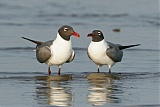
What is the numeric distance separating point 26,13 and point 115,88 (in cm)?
1196

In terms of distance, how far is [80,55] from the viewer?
15430 millimetres

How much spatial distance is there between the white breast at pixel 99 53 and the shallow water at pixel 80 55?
399 millimetres

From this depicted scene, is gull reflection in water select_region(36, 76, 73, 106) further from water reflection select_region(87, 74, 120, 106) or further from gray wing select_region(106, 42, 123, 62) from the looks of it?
gray wing select_region(106, 42, 123, 62)

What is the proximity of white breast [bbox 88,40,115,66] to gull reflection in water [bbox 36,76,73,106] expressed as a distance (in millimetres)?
1213

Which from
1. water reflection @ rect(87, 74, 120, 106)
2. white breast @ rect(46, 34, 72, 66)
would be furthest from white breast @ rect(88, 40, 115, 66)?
water reflection @ rect(87, 74, 120, 106)

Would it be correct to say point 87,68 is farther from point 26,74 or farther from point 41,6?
point 41,6

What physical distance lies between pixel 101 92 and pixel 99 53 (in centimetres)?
223

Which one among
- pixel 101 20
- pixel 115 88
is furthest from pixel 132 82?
pixel 101 20

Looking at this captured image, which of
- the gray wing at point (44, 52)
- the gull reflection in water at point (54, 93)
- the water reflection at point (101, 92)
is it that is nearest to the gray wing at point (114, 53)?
the water reflection at point (101, 92)

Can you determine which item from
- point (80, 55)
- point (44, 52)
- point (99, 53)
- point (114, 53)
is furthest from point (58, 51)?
point (80, 55)

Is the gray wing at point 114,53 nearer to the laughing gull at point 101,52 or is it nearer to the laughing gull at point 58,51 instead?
the laughing gull at point 101,52

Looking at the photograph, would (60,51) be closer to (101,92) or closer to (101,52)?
(101,52)

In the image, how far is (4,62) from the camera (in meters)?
14.0

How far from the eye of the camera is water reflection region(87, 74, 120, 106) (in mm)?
10188
